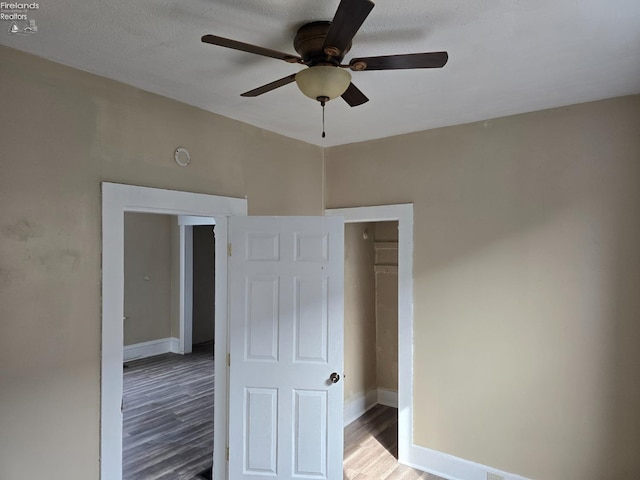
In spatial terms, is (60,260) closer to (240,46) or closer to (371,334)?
(240,46)

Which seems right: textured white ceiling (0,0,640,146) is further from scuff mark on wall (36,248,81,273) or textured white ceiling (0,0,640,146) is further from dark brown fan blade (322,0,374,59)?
scuff mark on wall (36,248,81,273)

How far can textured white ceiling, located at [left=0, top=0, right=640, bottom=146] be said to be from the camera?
4.75ft

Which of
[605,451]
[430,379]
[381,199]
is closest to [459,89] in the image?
[381,199]

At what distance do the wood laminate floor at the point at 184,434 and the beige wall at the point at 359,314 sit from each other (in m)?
0.38

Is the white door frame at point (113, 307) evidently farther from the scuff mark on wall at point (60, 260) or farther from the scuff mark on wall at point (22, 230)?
the scuff mark on wall at point (22, 230)

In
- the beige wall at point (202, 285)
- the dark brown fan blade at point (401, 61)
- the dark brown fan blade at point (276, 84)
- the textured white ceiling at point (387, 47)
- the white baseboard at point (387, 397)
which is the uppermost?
the textured white ceiling at point (387, 47)

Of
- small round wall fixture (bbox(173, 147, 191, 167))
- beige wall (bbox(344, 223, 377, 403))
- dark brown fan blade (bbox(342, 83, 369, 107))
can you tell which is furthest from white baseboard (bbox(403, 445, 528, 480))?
small round wall fixture (bbox(173, 147, 191, 167))

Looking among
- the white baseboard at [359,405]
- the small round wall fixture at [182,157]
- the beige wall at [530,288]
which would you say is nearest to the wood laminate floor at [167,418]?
the white baseboard at [359,405]

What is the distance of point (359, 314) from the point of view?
405 centimetres

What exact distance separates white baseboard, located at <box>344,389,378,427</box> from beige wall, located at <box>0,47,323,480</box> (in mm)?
2448

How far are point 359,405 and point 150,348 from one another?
12.5 feet

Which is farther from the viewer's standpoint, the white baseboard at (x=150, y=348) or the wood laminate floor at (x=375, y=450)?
the white baseboard at (x=150, y=348)

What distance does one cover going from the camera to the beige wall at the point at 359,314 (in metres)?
3.87

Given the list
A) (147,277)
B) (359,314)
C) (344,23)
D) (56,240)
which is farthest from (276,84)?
(147,277)
